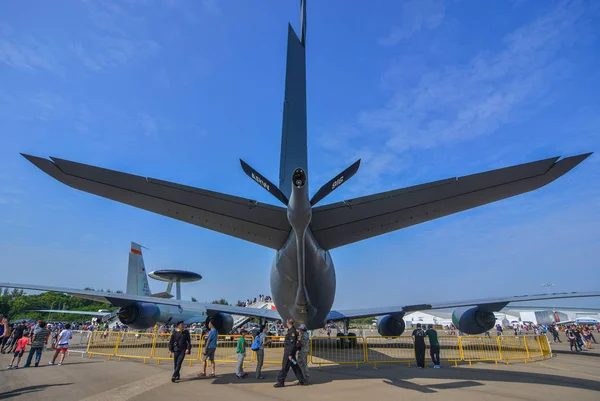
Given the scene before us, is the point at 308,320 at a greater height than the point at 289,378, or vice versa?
the point at 308,320

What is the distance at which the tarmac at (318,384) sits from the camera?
6559 millimetres

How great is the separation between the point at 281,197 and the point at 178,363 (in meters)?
5.62

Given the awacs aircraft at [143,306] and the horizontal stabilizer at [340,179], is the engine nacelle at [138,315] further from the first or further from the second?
the horizontal stabilizer at [340,179]

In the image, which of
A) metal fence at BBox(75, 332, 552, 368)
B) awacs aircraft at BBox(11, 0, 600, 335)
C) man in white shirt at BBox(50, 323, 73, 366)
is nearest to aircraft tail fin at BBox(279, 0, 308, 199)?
awacs aircraft at BBox(11, 0, 600, 335)

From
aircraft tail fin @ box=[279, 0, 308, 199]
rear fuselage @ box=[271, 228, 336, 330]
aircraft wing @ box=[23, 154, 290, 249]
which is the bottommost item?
rear fuselage @ box=[271, 228, 336, 330]

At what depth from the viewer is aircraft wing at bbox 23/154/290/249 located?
5.50 m

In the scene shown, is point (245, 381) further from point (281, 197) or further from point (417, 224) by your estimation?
point (417, 224)

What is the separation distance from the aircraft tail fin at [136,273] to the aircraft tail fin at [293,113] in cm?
2338

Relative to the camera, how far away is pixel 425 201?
6258mm

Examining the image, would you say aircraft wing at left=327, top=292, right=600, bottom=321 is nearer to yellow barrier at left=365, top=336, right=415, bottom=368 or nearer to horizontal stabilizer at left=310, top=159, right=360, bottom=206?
yellow barrier at left=365, top=336, right=415, bottom=368

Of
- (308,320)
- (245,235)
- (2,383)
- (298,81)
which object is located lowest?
(2,383)

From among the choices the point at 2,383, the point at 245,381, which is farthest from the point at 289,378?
the point at 2,383

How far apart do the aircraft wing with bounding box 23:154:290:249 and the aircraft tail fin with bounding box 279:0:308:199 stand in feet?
3.96

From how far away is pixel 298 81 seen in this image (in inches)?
332
